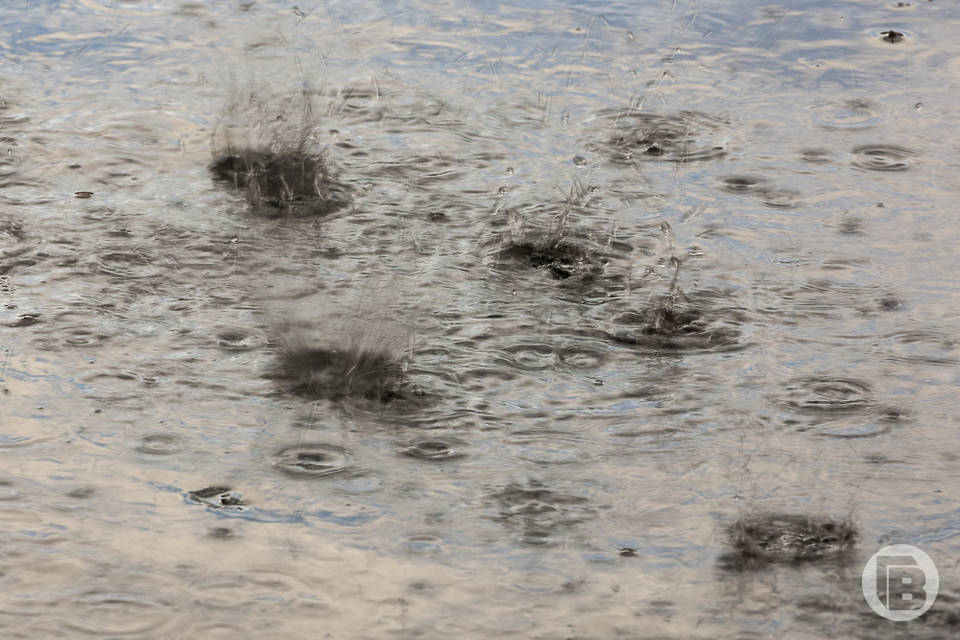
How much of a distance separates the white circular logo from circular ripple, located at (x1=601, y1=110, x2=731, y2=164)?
9.45 feet

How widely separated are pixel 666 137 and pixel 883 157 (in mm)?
1030

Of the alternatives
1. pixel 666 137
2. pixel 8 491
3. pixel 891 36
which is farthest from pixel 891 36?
pixel 8 491

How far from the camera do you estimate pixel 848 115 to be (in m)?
6.34

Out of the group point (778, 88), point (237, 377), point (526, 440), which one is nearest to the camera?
point (526, 440)

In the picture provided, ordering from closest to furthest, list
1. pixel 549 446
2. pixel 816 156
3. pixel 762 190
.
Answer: pixel 549 446 → pixel 762 190 → pixel 816 156

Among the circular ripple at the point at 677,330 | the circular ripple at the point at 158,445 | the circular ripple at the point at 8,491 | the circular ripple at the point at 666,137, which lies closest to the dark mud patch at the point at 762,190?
the circular ripple at the point at 666,137

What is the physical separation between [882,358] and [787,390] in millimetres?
443

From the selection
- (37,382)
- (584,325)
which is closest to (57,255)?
(37,382)

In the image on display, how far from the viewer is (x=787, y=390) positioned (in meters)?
4.10

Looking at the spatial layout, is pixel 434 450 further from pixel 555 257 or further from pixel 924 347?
pixel 924 347

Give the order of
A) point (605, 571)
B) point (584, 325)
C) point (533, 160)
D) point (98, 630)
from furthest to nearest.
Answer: point (533, 160) < point (584, 325) < point (605, 571) < point (98, 630)

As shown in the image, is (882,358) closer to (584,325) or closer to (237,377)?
(584,325)

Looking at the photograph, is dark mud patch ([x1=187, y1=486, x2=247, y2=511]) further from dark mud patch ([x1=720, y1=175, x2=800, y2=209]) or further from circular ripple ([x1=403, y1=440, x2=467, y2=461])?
dark mud patch ([x1=720, y1=175, x2=800, y2=209])

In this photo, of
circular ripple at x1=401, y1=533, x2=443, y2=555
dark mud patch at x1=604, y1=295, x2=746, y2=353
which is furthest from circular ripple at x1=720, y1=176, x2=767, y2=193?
circular ripple at x1=401, y1=533, x2=443, y2=555
